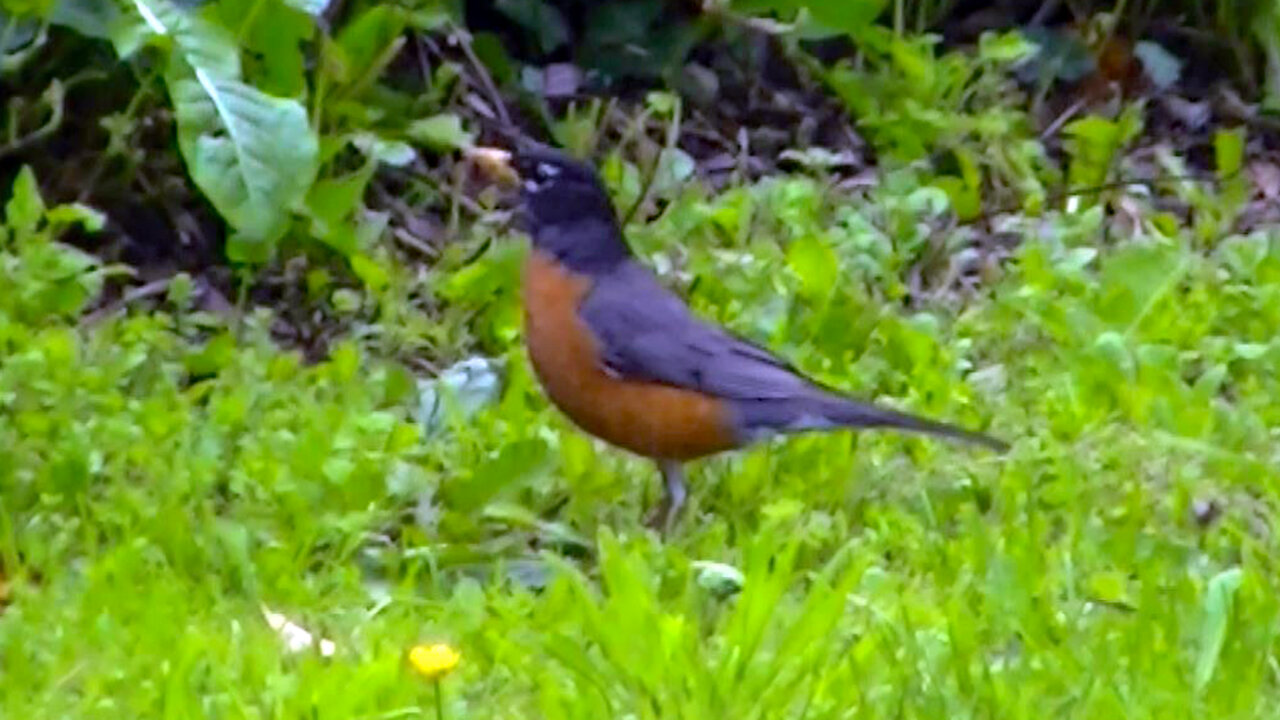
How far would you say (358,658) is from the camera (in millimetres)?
4250

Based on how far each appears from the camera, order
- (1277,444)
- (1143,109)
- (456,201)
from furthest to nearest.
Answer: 1. (1143,109)
2. (456,201)
3. (1277,444)

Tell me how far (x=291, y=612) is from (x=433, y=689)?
0.52 meters

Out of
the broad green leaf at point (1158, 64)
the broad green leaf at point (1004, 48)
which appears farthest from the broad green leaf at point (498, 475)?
the broad green leaf at point (1158, 64)

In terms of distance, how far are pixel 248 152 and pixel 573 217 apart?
23.0 inches

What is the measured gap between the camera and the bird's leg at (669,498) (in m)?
4.99

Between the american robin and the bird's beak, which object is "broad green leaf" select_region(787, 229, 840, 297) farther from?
the bird's beak

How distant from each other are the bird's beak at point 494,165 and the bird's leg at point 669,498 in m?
1.43

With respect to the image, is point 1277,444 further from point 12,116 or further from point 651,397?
point 12,116

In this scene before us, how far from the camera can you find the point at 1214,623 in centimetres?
413

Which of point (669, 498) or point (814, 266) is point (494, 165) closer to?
point (814, 266)

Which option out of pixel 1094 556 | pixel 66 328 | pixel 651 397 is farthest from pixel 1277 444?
pixel 66 328

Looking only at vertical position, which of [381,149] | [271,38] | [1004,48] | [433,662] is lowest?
[1004,48]

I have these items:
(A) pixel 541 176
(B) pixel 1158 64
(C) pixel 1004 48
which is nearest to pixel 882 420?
(A) pixel 541 176

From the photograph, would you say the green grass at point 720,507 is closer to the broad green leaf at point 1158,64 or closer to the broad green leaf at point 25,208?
the broad green leaf at point 25,208
